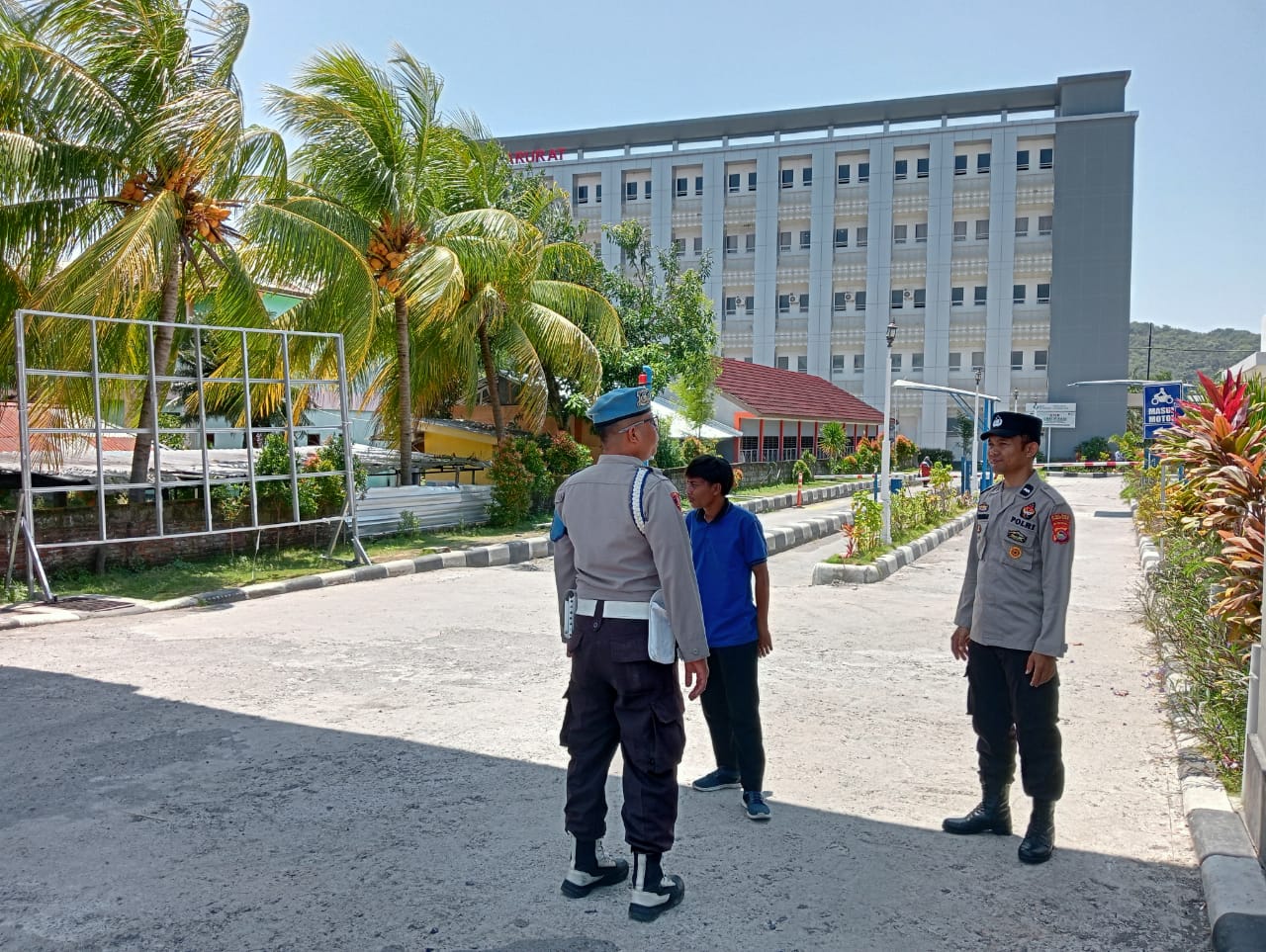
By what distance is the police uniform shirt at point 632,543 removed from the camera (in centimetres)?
364

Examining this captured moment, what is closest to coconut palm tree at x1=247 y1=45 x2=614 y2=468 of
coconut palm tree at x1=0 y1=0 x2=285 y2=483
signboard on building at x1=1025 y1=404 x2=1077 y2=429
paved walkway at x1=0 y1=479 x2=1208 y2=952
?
coconut palm tree at x1=0 y1=0 x2=285 y2=483

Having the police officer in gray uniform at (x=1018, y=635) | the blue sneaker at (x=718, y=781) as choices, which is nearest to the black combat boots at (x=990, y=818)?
the police officer in gray uniform at (x=1018, y=635)

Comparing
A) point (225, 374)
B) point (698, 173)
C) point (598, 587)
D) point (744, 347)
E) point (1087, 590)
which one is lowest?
point (1087, 590)

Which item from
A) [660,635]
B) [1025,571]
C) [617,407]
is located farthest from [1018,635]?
[617,407]

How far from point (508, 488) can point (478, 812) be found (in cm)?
1415

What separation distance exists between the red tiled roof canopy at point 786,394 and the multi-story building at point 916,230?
1006cm

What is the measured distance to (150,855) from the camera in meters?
4.23

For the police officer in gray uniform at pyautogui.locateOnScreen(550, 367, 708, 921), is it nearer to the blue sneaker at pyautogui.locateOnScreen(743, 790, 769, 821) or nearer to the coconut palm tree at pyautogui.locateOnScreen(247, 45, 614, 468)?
the blue sneaker at pyautogui.locateOnScreen(743, 790, 769, 821)

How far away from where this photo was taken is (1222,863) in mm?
4074

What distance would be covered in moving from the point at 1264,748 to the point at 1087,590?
28.6 feet

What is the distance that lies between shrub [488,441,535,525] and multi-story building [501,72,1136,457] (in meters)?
43.4

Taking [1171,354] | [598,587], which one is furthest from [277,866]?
[1171,354]

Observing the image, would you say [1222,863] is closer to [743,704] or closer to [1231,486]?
[743,704]

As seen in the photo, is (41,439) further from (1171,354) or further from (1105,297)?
(1171,354)
